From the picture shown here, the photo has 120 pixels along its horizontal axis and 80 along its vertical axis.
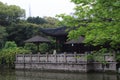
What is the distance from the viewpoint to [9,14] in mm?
53031

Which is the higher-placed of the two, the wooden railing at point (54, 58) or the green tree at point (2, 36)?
the green tree at point (2, 36)

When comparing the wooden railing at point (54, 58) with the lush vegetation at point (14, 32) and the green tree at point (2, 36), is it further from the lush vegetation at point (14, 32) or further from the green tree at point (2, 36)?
the green tree at point (2, 36)

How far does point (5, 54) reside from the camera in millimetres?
35750

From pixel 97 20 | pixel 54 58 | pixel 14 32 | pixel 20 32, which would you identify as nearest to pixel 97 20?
pixel 97 20

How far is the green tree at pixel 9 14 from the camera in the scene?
171 ft

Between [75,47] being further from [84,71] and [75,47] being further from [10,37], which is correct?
[10,37]

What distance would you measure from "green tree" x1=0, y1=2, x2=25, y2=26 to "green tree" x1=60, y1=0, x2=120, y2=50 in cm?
4204

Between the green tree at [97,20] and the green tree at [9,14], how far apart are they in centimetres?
4204

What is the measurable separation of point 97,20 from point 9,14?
4417 cm

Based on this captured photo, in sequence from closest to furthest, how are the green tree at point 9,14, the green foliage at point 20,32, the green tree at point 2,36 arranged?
the green tree at point 2,36
the green foliage at point 20,32
the green tree at point 9,14

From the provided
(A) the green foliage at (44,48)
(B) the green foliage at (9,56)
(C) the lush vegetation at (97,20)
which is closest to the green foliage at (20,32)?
(A) the green foliage at (44,48)

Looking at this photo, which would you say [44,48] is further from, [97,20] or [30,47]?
[97,20]

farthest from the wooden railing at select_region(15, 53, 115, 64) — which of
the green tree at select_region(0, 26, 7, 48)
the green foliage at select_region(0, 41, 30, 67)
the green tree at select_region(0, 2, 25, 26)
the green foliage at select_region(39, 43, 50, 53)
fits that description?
the green tree at select_region(0, 2, 25, 26)

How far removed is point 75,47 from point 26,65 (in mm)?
5370
